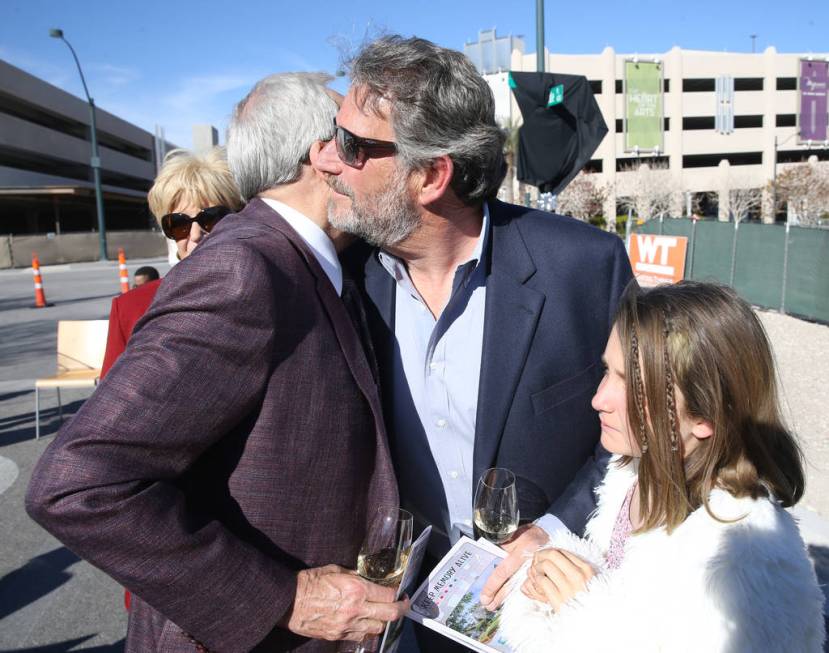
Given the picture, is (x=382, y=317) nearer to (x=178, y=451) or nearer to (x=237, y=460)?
(x=237, y=460)

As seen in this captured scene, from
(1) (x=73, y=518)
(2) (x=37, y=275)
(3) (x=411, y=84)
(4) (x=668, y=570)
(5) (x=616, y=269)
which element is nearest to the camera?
(1) (x=73, y=518)

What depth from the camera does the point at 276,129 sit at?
5.96ft

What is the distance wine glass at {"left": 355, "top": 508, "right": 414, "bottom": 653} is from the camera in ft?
5.11

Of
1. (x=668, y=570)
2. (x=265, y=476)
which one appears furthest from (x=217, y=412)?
(x=668, y=570)

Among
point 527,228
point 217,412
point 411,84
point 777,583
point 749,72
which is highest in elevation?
point 749,72

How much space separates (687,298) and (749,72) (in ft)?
237

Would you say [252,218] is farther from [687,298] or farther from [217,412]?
[687,298]

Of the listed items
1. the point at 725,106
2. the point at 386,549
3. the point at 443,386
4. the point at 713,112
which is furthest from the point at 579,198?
the point at 386,549

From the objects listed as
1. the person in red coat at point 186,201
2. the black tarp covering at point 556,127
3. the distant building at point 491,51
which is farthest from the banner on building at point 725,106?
the person in red coat at point 186,201

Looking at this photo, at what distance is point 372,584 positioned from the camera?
59.9 inches

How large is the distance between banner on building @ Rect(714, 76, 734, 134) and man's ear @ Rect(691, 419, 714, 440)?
222 ft

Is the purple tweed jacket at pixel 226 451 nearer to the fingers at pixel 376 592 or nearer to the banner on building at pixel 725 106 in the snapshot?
the fingers at pixel 376 592

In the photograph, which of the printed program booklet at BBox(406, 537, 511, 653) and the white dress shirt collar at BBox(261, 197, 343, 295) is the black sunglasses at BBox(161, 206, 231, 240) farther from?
the printed program booklet at BBox(406, 537, 511, 653)

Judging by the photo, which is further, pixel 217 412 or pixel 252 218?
pixel 252 218
